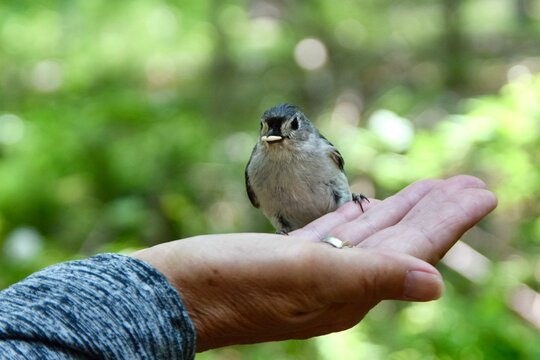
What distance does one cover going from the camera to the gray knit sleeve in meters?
1.47

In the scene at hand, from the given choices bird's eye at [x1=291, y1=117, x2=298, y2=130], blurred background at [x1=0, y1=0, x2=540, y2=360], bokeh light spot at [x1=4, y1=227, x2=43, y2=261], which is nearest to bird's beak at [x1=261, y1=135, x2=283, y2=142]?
bird's eye at [x1=291, y1=117, x2=298, y2=130]

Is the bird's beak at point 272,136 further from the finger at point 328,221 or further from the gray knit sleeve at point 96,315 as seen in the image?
the gray knit sleeve at point 96,315

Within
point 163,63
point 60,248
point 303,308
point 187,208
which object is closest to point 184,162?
point 187,208

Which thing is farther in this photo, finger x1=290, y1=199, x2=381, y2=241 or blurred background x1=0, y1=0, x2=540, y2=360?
blurred background x1=0, y1=0, x2=540, y2=360

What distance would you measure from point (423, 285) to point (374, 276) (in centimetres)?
12

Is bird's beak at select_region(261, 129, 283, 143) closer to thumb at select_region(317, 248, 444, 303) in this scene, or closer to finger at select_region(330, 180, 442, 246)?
finger at select_region(330, 180, 442, 246)

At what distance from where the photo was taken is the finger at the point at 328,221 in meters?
2.45

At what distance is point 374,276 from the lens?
65.9 inches

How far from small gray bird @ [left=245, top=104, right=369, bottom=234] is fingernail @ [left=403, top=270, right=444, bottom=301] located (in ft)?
4.39

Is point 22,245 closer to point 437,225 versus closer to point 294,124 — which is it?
point 294,124

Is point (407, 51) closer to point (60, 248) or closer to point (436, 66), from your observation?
point (436, 66)

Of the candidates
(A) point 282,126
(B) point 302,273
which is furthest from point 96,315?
(A) point 282,126

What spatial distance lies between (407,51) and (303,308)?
189 inches

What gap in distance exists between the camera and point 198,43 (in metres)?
6.48
